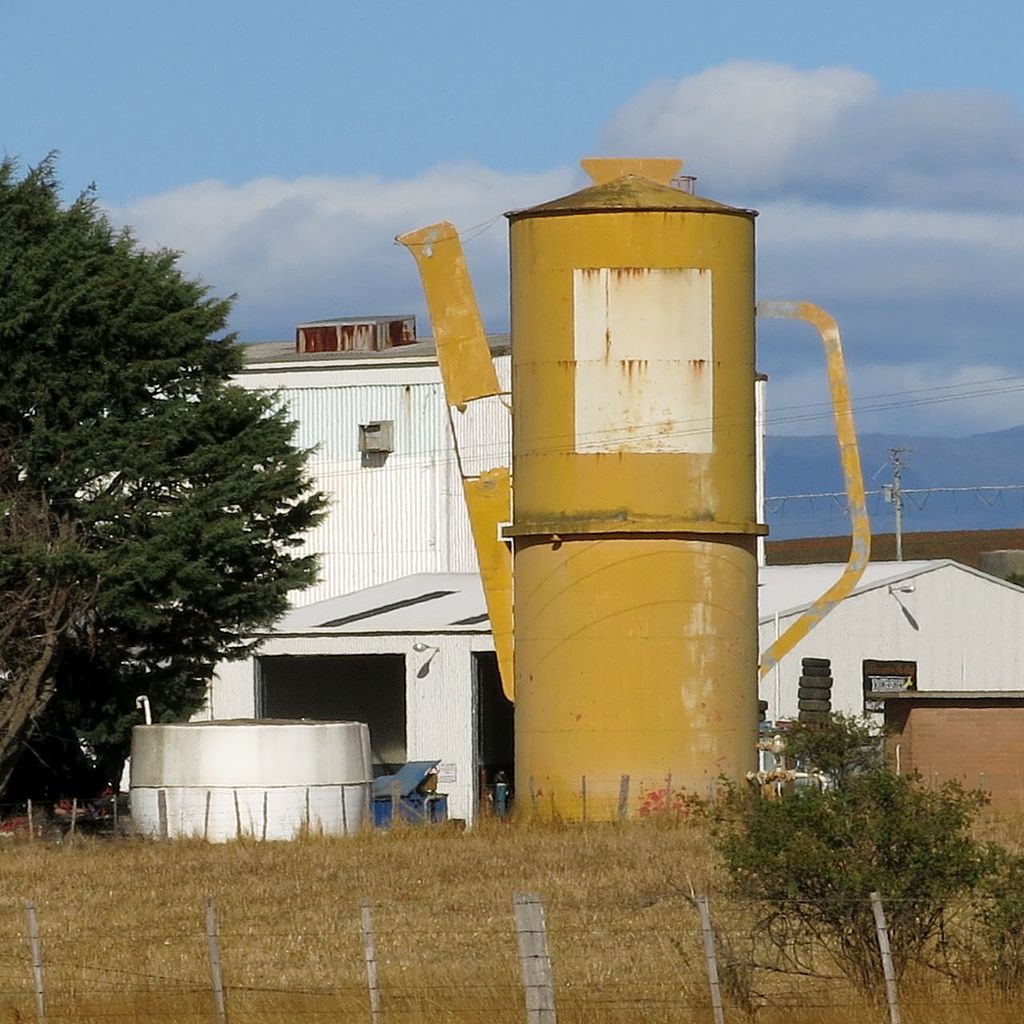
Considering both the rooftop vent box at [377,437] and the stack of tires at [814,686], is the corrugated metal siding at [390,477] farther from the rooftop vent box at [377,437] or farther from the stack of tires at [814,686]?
the stack of tires at [814,686]

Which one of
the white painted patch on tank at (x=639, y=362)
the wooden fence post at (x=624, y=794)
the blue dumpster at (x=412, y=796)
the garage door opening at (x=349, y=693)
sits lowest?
the blue dumpster at (x=412, y=796)

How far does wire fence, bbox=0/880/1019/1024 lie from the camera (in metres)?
16.0

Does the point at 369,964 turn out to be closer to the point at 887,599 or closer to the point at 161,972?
the point at 161,972

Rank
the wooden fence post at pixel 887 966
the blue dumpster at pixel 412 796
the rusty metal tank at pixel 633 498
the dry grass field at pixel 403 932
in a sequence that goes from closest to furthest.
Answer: the wooden fence post at pixel 887 966 → the dry grass field at pixel 403 932 → the rusty metal tank at pixel 633 498 → the blue dumpster at pixel 412 796

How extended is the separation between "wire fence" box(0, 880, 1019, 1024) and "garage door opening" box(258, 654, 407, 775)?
112 feet

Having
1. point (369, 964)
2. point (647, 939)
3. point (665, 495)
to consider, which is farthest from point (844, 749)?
point (369, 964)

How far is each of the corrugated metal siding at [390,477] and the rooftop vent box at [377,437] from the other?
0.17 meters

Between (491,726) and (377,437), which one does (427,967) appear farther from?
(377,437)

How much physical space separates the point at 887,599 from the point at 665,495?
67.4 ft

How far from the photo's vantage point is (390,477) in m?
62.2

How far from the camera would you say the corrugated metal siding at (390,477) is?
61625 millimetres

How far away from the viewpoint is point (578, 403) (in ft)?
112

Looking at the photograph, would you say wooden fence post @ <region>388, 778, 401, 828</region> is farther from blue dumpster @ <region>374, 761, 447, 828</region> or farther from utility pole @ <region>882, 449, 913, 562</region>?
utility pole @ <region>882, 449, 913, 562</region>

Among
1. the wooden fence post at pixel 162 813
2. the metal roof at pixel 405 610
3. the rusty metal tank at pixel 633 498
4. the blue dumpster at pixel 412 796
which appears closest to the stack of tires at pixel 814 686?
the metal roof at pixel 405 610
